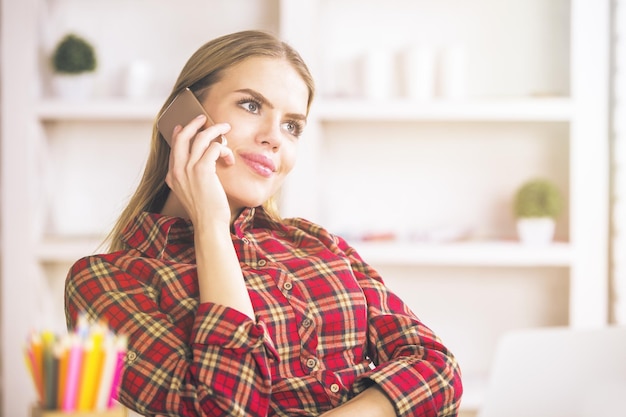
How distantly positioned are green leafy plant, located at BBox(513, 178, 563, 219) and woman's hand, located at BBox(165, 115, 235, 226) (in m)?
1.78

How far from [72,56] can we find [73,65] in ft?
0.11

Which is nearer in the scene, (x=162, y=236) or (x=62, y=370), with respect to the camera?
(x=62, y=370)

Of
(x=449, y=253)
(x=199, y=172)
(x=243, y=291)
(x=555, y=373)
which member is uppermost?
(x=199, y=172)

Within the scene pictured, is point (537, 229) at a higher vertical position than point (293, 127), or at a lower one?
lower

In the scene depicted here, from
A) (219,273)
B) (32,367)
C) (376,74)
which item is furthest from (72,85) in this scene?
(32,367)

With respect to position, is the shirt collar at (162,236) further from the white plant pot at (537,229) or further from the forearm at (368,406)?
the white plant pot at (537,229)

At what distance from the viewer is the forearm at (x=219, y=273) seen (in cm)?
113

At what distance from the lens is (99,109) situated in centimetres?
288

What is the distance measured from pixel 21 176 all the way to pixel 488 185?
5.78 ft

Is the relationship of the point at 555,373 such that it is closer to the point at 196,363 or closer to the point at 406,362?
the point at 406,362

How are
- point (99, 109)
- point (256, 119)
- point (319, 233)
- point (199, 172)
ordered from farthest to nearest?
point (99, 109), point (319, 233), point (256, 119), point (199, 172)

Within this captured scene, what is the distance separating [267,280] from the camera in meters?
1.28

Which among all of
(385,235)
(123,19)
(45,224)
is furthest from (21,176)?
(385,235)

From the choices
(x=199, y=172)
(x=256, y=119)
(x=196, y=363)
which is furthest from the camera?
(x=256, y=119)
